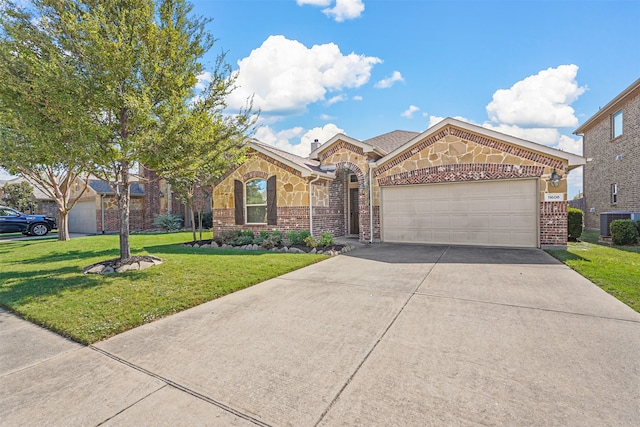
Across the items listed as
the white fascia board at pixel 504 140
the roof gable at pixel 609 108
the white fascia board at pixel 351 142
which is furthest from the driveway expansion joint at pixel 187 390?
the roof gable at pixel 609 108

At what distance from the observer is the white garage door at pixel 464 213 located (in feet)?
31.2

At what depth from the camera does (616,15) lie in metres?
8.77

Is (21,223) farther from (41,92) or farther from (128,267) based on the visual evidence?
(41,92)

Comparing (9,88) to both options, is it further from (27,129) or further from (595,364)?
(595,364)

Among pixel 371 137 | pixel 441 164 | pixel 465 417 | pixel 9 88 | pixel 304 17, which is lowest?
pixel 465 417

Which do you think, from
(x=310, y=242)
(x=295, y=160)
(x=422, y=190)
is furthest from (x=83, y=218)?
(x=422, y=190)

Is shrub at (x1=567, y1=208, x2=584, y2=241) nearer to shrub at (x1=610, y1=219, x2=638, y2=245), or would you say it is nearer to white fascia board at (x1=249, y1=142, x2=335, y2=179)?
shrub at (x1=610, y1=219, x2=638, y2=245)

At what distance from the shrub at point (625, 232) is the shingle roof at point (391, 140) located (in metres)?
A: 8.10

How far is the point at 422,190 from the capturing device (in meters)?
11.0

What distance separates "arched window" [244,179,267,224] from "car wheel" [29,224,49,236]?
600 inches

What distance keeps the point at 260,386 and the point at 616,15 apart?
1316 centimetres

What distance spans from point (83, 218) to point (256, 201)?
17.1m

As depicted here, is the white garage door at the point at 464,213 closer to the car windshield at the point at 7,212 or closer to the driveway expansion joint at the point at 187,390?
the driveway expansion joint at the point at 187,390

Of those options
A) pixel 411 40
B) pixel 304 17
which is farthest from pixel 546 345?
pixel 304 17
